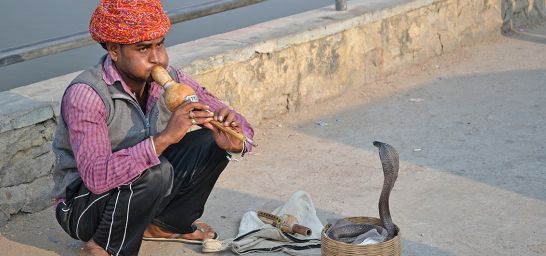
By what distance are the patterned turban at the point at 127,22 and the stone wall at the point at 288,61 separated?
0.95 meters

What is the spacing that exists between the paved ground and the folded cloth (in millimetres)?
107

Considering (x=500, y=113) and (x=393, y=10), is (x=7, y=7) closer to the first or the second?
(x=393, y=10)

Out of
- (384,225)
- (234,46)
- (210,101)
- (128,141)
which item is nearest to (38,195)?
(128,141)

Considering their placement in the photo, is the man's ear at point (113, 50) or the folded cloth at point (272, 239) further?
the folded cloth at point (272, 239)

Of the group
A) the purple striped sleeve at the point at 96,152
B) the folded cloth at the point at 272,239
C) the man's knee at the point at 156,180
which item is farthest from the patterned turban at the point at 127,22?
the folded cloth at the point at 272,239

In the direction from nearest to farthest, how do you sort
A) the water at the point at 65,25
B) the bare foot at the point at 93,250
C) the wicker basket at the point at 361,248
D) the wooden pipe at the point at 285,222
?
the wicker basket at the point at 361,248, the bare foot at the point at 93,250, the wooden pipe at the point at 285,222, the water at the point at 65,25

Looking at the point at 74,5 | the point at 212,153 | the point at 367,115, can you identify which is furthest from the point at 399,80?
the point at 74,5

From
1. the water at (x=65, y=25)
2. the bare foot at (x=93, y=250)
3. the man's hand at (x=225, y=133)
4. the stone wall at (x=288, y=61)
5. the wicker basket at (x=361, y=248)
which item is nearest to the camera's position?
the wicker basket at (x=361, y=248)

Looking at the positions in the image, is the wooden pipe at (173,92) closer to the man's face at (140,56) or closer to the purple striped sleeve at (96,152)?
the man's face at (140,56)

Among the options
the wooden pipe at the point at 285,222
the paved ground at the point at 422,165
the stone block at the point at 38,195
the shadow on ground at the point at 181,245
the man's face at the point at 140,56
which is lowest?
the paved ground at the point at 422,165

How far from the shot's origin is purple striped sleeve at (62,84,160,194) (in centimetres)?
340

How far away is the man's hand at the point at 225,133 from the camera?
351 cm

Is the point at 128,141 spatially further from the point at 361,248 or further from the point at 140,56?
the point at 361,248

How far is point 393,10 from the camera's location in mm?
6223
